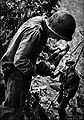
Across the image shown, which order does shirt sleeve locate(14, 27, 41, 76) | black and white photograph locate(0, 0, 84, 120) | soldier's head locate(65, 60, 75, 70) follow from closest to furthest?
1. shirt sleeve locate(14, 27, 41, 76)
2. black and white photograph locate(0, 0, 84, 120)
3. soldier's head locate(65, 60, 75, 70)

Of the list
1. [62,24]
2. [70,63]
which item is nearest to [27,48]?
[62,24]

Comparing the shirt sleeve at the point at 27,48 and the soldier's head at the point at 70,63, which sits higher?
the shirt sleeve at the point at 27,48

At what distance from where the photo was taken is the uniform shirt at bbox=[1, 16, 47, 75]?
247cm

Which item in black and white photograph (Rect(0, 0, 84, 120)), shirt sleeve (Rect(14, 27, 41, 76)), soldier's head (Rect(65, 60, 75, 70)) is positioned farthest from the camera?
soldier's head (Rect(65, 60, 75, 70))

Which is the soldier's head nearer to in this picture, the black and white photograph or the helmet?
the black and white photograph

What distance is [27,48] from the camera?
8.14ft

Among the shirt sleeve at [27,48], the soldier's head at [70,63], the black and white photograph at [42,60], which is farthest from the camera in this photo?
the soldier's head at [70,63]

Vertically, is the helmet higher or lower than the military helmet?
higher

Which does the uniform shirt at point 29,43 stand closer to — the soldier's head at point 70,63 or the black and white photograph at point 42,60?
the black and white photograph at point 42,60

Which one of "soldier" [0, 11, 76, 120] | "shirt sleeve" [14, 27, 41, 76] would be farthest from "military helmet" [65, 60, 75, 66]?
A: "shirt sleeve" [14, 27, 41, 76]

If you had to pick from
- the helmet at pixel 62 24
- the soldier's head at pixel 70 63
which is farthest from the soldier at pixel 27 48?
the soldier's head at pixel 70 63

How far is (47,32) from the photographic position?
8.64 feet

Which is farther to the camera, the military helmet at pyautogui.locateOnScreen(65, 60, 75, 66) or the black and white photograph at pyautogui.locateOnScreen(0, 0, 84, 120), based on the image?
the military helmet at pyautogui.locateOnScreen(65, 60, 75, 66)

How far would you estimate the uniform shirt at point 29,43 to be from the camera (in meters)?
2.47
